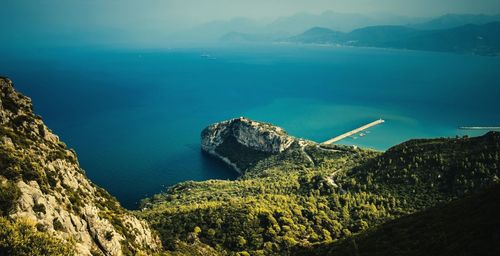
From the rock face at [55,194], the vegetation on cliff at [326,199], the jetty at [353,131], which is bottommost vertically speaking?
the jetty at [353,131]

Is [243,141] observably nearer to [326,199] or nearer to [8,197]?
[326,199]

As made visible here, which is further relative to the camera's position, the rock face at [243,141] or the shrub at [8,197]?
the rock face at [243,141]

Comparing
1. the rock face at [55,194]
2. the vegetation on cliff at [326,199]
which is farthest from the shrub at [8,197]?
the vegetation on cliff at [326,199]

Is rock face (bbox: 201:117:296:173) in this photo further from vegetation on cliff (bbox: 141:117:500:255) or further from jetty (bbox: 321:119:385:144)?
vegetation on cliff (bbox: 141:117:500:255)

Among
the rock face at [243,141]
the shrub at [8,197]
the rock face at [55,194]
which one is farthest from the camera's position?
the rock face at [243,141]

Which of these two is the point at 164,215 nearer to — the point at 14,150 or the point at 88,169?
the point at 14,150

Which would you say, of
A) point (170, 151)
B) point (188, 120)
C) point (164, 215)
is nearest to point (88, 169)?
point (170, 151)

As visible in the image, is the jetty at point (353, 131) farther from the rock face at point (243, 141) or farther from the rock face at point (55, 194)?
the rock face at point (55, 194)
